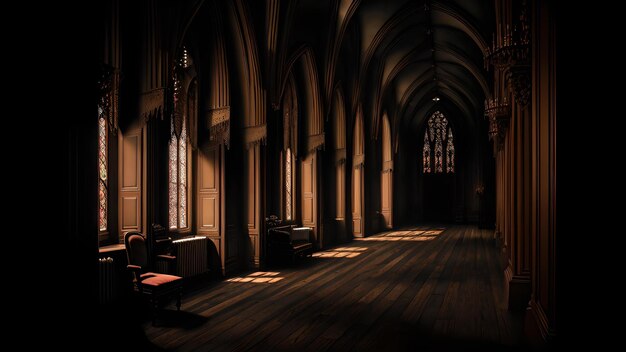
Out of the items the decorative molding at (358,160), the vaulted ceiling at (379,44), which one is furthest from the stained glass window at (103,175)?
the decorative molding at (358,160)

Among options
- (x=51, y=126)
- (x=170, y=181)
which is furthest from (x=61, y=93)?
(x=170, y=181)

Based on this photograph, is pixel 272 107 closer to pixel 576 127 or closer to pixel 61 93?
pixel 61 93

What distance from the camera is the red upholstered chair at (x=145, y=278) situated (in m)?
5.52

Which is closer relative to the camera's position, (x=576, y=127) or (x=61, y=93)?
(x=576, y=127)

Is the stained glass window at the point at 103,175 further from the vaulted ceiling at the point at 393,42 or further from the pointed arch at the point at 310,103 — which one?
the pointed arch at the point at 310,103

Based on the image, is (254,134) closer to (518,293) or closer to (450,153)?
(518,293)

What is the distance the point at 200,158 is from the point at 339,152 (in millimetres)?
6791

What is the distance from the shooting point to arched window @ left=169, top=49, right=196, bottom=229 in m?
8.27

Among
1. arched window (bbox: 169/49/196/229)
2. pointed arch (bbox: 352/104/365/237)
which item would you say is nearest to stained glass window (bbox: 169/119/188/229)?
arched window (bbox: 169/49/196/229)

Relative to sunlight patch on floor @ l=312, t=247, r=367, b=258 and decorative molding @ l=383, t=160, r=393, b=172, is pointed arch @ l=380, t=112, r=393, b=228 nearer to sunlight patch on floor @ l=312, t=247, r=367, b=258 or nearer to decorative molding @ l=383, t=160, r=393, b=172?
decorative molding @ l=383, t=160, r=393, b=172

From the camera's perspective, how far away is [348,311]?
6160 mm

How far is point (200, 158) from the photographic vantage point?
883 cm

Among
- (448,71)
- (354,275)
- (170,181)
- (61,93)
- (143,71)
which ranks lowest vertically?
(354,275)

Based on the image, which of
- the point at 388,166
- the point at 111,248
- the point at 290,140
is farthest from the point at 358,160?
the point at 111,248
